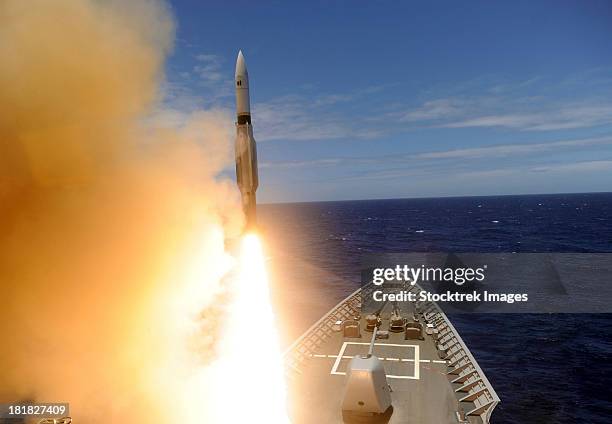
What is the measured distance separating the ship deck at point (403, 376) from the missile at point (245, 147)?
11317 mm

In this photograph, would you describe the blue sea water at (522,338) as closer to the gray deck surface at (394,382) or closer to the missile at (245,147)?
the gray deck surface at (394,382)

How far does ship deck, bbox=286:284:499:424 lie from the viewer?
Result: 2317 cm

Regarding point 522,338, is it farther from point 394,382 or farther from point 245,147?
point 245,147

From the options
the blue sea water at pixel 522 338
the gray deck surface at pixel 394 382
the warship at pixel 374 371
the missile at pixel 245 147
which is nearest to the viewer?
the warship at pixel 374 371

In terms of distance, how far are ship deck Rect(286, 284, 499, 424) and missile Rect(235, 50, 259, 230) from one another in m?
11.3

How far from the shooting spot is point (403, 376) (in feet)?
91.3

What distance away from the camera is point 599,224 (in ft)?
513

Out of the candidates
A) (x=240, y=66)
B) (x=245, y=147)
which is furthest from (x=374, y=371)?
(x=240, y=66)

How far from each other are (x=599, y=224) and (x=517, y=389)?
14756 centimetres

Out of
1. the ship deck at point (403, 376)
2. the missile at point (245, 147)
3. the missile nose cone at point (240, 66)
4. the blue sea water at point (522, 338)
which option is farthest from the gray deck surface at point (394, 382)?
the missile nose cone at point (240, 66)

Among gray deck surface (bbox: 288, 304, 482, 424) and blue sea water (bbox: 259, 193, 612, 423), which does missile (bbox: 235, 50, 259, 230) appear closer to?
gray deck surface (bbox: 288, 304, 482, 424)

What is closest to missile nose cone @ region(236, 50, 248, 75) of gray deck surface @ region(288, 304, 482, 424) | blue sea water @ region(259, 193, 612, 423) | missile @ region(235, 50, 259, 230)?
missile @ region(235, 50, 259, 230)

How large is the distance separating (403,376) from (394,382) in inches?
40.9

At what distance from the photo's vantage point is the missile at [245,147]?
22.7 meters
